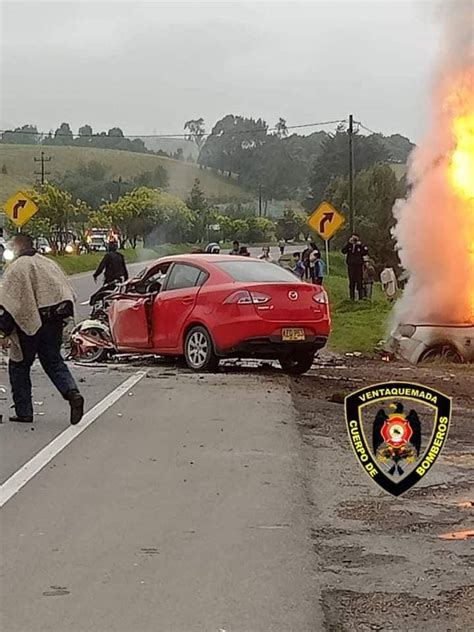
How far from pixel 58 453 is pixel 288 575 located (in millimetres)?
3434

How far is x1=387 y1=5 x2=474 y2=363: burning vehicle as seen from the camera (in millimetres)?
20469

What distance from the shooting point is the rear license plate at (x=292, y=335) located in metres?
13.9

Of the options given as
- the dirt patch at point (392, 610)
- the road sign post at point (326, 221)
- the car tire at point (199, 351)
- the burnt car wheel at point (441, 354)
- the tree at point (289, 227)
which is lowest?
the tree at point (289, 227)

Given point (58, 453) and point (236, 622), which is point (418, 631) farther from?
point (58, 453)

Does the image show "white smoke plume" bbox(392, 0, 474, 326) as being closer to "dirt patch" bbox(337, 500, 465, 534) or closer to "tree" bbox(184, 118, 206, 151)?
"dirt patch" bbox(337, 500, 465, 534)

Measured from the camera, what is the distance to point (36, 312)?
9.90 m

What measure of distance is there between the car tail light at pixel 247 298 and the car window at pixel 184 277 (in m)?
→ 0.76

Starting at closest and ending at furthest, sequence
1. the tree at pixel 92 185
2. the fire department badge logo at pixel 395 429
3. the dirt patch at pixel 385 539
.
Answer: the fire department badge logo at pixel 395 429 → the dirt patch at pixel 385 539 → the tree at pixel 92 185

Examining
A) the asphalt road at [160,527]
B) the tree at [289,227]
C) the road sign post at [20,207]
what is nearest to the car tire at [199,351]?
the asphalt road at [160,527]

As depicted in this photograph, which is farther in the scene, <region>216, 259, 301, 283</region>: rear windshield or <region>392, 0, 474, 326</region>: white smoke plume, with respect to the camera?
<region>392, 0, 474, 326</region>: white smoke plume

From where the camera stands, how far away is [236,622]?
525 centimetres

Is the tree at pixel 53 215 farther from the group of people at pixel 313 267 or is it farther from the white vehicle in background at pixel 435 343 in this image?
the white vehicle in background at pixel 435 343

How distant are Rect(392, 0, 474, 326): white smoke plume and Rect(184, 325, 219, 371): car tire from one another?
21.6 feet

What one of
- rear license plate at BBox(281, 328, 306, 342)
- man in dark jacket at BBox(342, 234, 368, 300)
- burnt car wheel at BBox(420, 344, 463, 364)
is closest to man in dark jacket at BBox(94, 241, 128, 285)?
burnt car wheel at BBox(420, 344, 463, 364)
